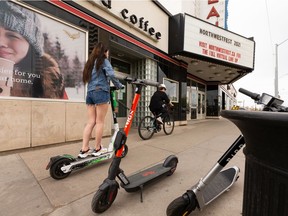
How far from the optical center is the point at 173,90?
26.7 feet

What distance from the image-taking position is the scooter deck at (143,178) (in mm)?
1764

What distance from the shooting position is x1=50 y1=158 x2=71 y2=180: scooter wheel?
2.15 metres

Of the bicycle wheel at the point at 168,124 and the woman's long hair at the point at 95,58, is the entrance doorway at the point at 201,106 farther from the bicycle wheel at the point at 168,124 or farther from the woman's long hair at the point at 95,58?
the woman's long hair at the point at 95,58

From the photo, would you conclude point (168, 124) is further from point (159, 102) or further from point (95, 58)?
point (95, 58)

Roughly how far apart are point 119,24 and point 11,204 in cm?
508

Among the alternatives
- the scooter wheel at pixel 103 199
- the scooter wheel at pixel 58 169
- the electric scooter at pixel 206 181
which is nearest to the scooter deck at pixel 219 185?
the electric scooter at pixel 206 181

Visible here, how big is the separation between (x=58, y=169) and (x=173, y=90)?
21.7ft

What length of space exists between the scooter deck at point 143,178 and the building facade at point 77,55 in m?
2.14

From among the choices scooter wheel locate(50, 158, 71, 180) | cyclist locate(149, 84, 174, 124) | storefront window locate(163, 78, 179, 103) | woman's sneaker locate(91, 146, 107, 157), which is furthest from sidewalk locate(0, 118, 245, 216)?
storefront window locate(163, 78, 179, 103)

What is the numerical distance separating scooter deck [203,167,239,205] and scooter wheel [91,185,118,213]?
84 cm

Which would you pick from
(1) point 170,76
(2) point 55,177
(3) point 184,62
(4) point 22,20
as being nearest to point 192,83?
(3) point 184,62

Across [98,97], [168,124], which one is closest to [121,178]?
[98,97]

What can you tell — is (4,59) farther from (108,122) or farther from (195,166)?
(195,166)

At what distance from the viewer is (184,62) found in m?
8.55
